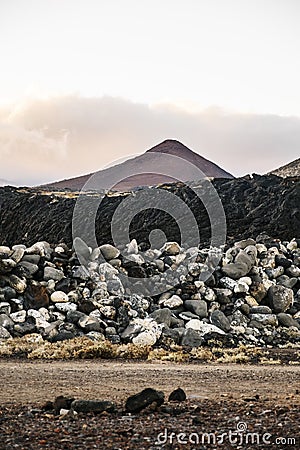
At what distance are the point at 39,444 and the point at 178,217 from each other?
32701mm

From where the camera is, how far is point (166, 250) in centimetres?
1831

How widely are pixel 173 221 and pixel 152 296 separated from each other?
19352mm

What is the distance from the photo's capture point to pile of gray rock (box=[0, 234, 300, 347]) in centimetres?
1415

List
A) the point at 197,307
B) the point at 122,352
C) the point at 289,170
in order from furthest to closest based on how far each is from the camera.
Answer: the point at 289,170 < the point at 197,307 < the point at 122,352

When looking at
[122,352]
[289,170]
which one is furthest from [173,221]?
[289,170]

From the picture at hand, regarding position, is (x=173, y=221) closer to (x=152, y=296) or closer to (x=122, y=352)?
(x=152, y=296)

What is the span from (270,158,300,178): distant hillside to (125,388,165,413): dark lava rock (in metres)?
60.3

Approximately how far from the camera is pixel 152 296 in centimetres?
1633

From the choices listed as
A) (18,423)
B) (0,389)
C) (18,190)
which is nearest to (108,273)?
(0,389)

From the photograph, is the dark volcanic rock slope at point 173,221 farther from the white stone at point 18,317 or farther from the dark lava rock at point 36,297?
the white stone at point 18,317

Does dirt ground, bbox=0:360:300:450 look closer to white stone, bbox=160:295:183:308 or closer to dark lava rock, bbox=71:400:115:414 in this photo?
dark lava rock, bbox=71:400:115:414

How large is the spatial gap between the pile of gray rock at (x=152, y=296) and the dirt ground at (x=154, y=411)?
10.8ft

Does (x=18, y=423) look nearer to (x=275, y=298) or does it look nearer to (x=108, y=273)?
(x=108, y=273)

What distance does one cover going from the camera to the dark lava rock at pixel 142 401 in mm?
6242
